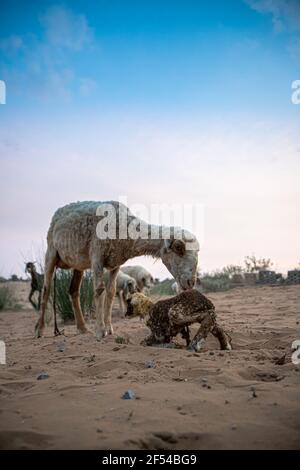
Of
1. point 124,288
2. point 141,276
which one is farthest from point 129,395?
point 141,276

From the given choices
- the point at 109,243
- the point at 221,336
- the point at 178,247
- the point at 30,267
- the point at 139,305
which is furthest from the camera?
the point at 30,267

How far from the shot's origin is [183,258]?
5422 millimetres

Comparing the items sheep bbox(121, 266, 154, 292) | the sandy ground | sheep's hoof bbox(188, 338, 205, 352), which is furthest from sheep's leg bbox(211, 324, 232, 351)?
sheep bbox(121, 266, 154, 292)

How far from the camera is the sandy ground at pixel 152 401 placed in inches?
81.0

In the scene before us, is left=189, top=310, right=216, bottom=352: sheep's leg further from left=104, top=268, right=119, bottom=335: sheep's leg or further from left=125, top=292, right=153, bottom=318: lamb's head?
left=104, top=268, right=119, bottom=335: sheep's leg

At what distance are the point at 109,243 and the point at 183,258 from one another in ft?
4.40

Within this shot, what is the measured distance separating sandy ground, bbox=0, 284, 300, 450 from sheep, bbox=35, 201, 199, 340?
1.51 m

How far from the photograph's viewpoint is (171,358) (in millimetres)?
3855

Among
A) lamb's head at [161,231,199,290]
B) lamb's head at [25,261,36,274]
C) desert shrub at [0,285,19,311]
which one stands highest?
lamb's head at [161,231,199,290]

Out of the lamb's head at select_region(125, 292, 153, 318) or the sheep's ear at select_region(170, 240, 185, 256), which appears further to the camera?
the lamb's head at select_region(125, 292, 153, 318)

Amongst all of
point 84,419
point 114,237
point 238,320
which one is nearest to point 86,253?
point 114,237

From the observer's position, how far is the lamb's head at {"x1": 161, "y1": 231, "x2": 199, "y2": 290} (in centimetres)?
535

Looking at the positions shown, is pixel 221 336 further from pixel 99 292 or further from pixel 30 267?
pixel 30 267
